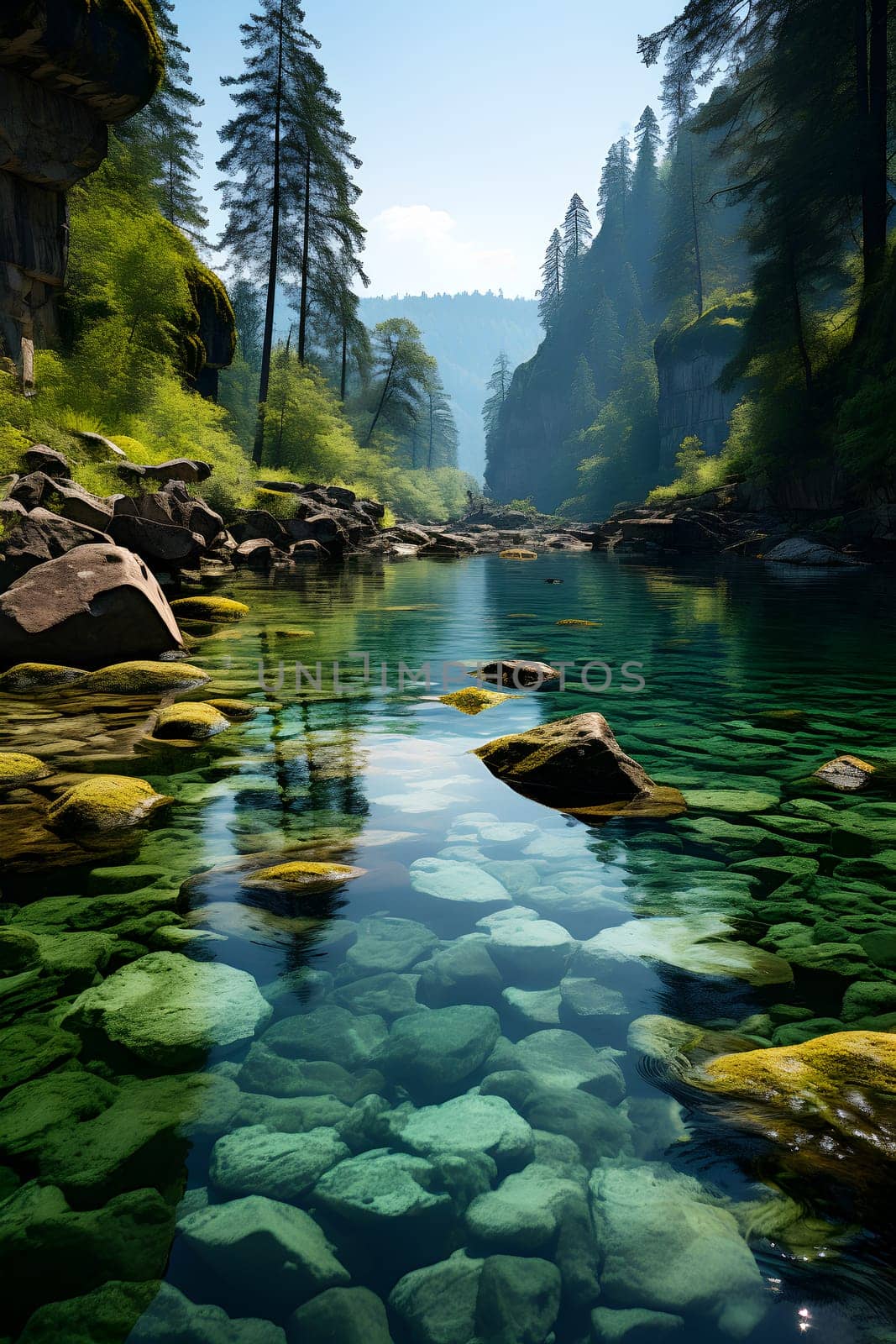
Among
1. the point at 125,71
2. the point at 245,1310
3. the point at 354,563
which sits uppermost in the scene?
the point at 125,71

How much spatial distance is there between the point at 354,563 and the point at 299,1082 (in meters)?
21.0

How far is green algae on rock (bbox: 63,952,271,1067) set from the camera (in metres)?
Answer: 2.15

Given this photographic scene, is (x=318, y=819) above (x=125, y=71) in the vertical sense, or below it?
below

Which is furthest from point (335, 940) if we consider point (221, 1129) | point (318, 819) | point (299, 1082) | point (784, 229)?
point (784, 229)

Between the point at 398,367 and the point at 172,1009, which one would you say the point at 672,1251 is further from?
the point at 398,367

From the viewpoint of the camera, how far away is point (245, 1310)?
4.63 feet

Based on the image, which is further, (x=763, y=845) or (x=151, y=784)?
(x=151, y=784)

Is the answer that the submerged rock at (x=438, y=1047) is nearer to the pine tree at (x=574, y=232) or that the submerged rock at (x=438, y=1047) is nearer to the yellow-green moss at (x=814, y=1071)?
the yellow-green moss at (x=814, y=1071)

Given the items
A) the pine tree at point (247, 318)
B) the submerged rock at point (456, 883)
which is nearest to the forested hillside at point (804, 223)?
the submerged rock at point (456, 883)

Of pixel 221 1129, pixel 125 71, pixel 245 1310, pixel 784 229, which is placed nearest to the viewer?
pixel 245 1310

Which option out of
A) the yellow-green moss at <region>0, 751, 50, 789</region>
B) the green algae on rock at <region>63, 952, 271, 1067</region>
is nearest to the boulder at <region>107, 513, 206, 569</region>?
the yellow-green moss at <region>0, 751, 50, 789</region>

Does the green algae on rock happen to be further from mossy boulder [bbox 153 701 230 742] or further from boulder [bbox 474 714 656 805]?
mossy boulder [bbox 153 701 230 742]

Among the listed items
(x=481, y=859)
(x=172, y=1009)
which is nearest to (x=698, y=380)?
(x=481, y=859)

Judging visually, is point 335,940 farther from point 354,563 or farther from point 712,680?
point 354,563
